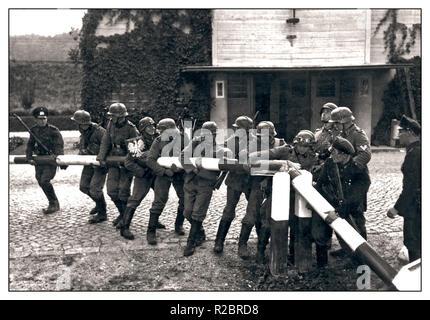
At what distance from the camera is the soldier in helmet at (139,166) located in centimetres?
656

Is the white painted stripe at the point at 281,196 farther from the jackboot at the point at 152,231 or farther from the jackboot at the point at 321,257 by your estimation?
the jackboot at the point at 152,231

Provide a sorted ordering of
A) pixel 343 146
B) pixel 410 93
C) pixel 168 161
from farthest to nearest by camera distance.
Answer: pixel 410 93 < pixel 168 161 < pixel 343 146

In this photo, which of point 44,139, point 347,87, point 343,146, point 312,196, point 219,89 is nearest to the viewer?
point 312,196

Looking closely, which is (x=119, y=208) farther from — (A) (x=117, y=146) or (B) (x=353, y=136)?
(B) (x=353, y=136)

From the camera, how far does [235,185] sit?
5.99 metres

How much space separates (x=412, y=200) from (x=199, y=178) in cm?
261

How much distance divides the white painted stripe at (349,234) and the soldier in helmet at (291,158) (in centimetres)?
97

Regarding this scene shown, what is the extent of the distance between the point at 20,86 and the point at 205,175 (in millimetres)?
20354

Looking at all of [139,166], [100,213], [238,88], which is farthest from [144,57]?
[139,166]

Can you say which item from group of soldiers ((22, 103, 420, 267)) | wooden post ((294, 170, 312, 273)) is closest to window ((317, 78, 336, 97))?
group of soldiers ((22, 103, 420, 267))

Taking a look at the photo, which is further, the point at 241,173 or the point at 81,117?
the point at 81,117

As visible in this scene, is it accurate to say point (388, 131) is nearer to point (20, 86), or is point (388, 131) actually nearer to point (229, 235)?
point (229, 235)

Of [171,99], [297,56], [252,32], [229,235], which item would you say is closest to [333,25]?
[297,56]

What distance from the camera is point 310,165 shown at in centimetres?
577
